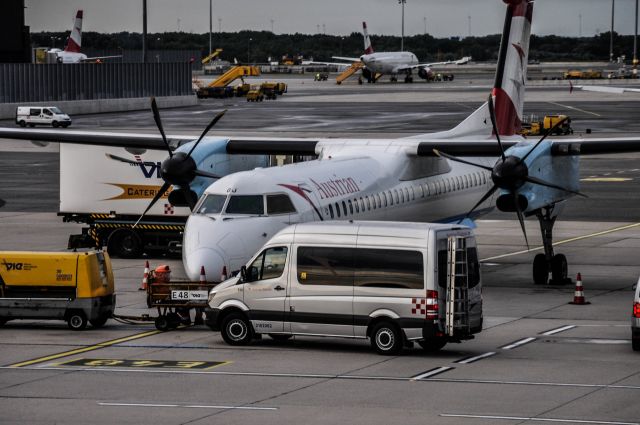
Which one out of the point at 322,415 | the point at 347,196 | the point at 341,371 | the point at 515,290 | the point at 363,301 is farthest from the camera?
the point at 515,290

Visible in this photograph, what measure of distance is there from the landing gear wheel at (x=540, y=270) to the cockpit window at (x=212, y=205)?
9.91 m

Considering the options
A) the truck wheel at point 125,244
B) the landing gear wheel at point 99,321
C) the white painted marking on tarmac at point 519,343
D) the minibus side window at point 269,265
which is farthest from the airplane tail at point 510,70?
the minibus side window at point 269,265

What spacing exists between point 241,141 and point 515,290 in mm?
8771

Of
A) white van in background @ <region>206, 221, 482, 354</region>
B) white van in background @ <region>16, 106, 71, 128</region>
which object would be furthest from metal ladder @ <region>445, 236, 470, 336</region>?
white van in background @ <region>16, 106, 71, 128</region>

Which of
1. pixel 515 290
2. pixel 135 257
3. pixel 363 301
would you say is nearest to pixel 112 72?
pixel 135 257

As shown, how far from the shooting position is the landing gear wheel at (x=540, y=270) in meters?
31.9

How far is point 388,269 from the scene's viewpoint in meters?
22.0

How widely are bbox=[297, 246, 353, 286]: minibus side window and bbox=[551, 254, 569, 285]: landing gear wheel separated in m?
11.2

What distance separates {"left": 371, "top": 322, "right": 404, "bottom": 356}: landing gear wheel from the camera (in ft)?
71.4

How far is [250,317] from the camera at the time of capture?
23.0m

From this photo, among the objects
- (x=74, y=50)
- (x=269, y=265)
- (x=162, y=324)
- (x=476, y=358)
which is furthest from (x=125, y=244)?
(x=74, y=50)

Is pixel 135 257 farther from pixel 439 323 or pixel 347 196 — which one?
pixel 439 323

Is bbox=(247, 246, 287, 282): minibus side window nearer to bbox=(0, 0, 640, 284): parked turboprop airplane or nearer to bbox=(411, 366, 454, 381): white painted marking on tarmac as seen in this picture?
bbox=(0, 0, 640, 284): parked turboprop airplane

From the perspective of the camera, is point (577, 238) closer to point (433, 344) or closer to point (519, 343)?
point (519, 343)
